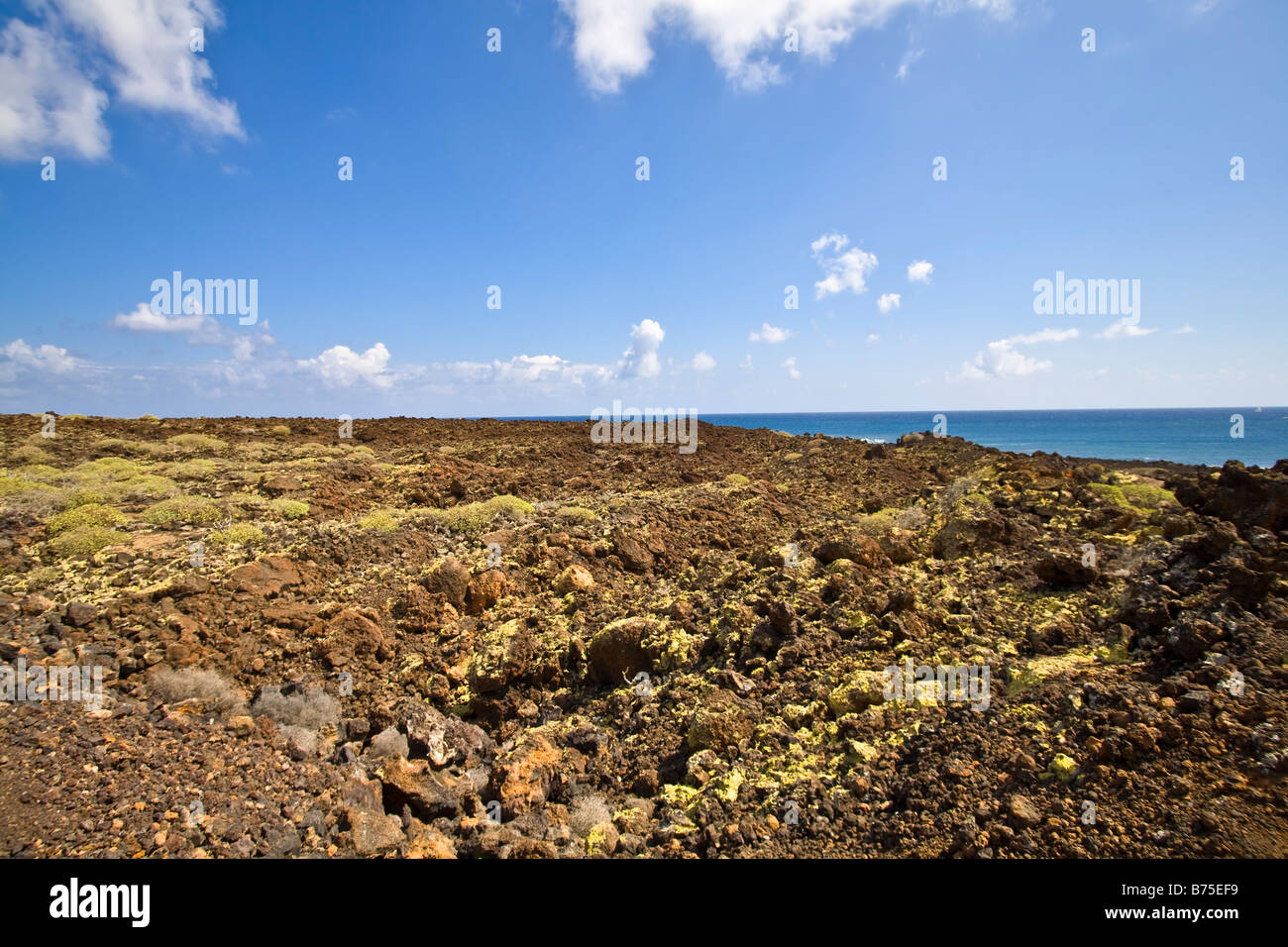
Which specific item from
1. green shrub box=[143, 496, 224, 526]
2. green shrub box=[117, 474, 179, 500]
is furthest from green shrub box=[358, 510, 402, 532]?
green shrub box=[117, 474, 179, 500]

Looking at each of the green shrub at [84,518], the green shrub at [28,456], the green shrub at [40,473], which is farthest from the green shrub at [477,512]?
the green shrub at [28,456]

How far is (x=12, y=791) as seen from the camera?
15.5 feet

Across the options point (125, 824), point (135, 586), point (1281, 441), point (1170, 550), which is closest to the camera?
point (125, 824)

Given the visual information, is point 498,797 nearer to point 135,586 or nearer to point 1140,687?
point 1140,687

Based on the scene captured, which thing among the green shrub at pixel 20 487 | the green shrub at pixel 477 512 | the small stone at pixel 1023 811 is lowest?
the small stone at pixel 1023 811

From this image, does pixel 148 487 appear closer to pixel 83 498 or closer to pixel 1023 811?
pixel 83 498

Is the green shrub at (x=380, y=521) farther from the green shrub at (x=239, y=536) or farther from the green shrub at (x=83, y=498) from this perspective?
the green shrub at (x=83, y=498)

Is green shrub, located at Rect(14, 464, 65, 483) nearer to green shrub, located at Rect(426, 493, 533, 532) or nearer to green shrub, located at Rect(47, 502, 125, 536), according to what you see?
green shrub, located at Rect(47, 502, 125, 536)

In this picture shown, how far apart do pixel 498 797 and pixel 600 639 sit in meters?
2.58

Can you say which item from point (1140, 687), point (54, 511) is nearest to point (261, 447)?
point (54, 511)

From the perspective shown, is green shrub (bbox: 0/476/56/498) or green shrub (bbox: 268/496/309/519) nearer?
green shrub (bbox: 0/476/56/498)

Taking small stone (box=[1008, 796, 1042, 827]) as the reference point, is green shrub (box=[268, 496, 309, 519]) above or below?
above

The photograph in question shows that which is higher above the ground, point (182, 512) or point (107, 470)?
point (107, 470)

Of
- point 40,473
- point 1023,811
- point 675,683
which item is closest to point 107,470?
point 40,473
